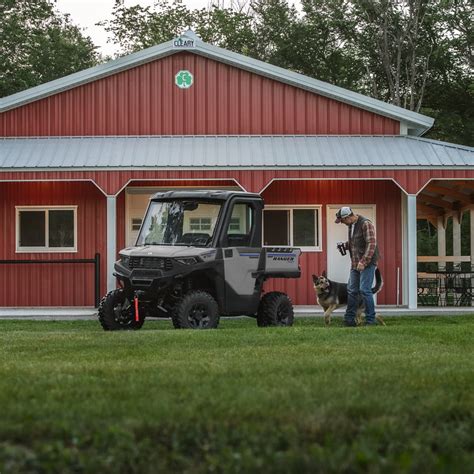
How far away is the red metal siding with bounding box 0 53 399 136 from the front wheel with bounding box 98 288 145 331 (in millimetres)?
8692

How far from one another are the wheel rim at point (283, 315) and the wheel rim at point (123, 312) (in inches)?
90.9

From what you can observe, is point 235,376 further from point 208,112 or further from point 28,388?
point 208,112

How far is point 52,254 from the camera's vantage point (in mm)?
21969

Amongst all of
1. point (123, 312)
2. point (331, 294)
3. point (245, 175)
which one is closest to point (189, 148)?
point (245, 175)

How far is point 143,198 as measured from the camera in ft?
72.2

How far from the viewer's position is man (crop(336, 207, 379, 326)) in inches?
593

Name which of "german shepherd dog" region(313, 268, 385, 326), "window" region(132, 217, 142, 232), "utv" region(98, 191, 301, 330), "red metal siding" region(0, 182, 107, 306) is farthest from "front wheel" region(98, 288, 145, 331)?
"window" region(132, 217, 142, 232)

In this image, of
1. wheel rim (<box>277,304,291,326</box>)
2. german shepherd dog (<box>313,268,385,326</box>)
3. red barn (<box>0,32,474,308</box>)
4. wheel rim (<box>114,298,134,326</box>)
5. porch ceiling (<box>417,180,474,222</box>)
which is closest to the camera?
wheel rim (<box>114,298,134,326</box>)

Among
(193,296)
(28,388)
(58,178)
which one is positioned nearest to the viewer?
(28,388)

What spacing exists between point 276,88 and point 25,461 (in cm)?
1808

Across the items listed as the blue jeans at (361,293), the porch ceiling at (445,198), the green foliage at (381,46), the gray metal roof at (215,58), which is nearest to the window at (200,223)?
the blue jeans at (361,293)

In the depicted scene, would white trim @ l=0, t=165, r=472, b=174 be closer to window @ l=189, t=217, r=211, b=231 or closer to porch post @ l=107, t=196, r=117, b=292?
porch post @ l=107, t=196, r=117, b=292

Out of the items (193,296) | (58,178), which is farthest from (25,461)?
(58,178)

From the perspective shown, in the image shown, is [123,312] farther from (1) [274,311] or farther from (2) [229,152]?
(2) [229,152]
